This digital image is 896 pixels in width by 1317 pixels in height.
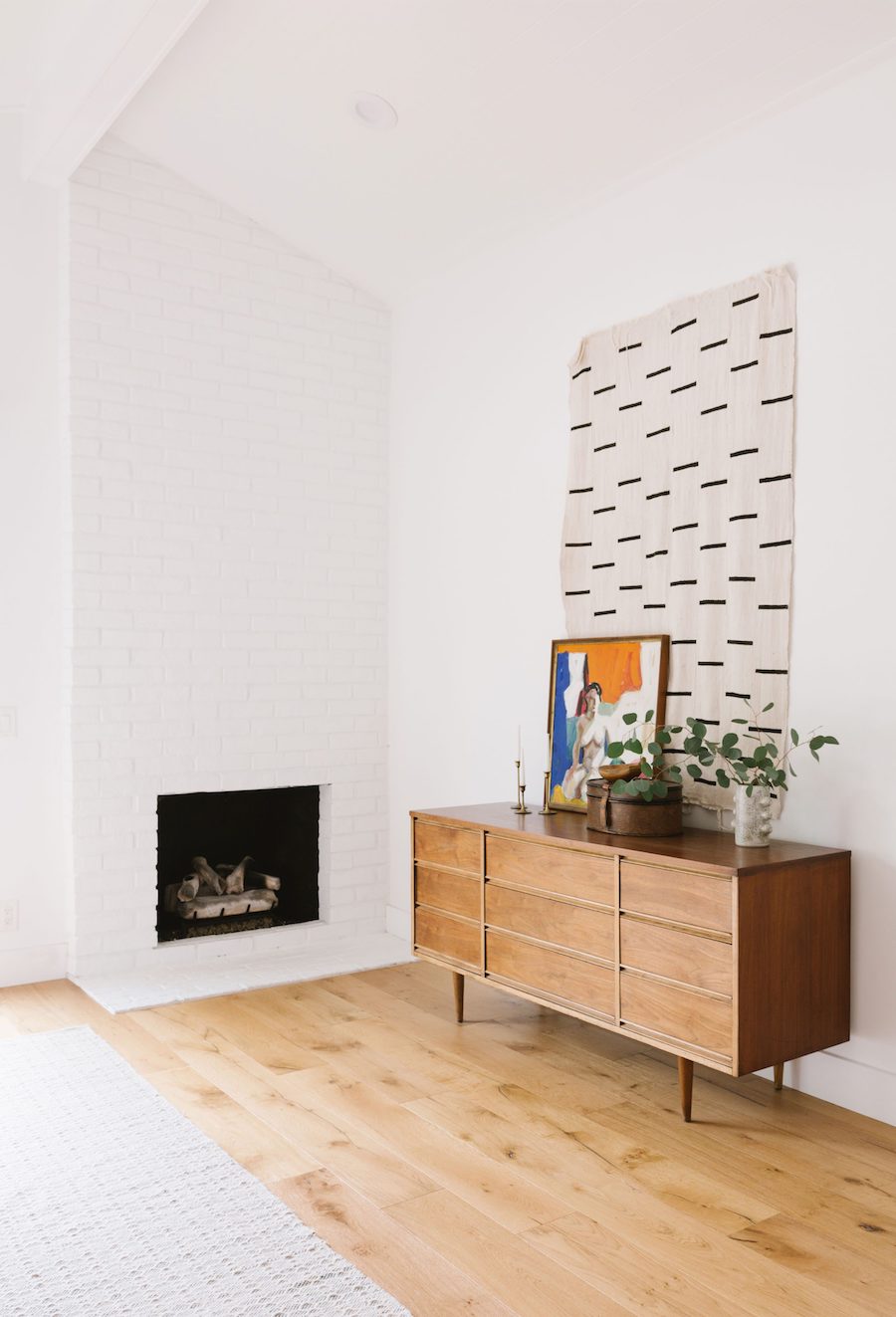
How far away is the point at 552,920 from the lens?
3176 mm

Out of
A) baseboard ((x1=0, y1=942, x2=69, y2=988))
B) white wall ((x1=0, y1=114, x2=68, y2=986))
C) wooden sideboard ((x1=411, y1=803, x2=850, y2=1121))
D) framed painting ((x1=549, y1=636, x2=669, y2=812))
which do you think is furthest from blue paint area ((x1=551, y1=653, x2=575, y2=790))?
baseboard ((x1=0, y1=942, x2=69, y2=988))

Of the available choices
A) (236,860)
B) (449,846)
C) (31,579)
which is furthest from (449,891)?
(31,579)

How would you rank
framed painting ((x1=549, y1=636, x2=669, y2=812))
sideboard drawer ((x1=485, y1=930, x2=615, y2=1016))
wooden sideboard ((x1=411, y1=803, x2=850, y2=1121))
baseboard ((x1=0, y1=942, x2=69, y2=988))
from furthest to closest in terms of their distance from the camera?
1. baseboard ((x1=0, y1=942, x2=69, y2=988))
2. framed painting ((x1=549, y1=636, x2=669, y2=812))
3. sideboard drawer ((x1=485, y1=930, x2=615, y2=1016))
4. wooden sideboard ((x1=411, y1=803, x2=850, y2=1121))

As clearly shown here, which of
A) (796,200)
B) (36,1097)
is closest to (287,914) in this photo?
(36,1097)

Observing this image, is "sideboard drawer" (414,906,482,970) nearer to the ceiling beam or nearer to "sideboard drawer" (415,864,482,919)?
"sideboard drawer" (415,864,482,919)

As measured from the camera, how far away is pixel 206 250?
4.45 metres

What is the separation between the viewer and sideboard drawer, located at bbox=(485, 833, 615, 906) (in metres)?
3.01

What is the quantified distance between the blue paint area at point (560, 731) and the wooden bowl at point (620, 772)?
0.46m

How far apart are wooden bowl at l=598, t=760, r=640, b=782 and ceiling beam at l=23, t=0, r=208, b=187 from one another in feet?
7.94

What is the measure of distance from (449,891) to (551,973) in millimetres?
518

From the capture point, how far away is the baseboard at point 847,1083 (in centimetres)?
280

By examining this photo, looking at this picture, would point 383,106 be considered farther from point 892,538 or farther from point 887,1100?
point 887,1100

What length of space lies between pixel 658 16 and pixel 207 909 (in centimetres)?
355

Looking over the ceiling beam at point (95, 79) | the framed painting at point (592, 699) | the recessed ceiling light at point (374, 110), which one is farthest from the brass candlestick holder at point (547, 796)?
the ceiling beam at point (95, 79)
